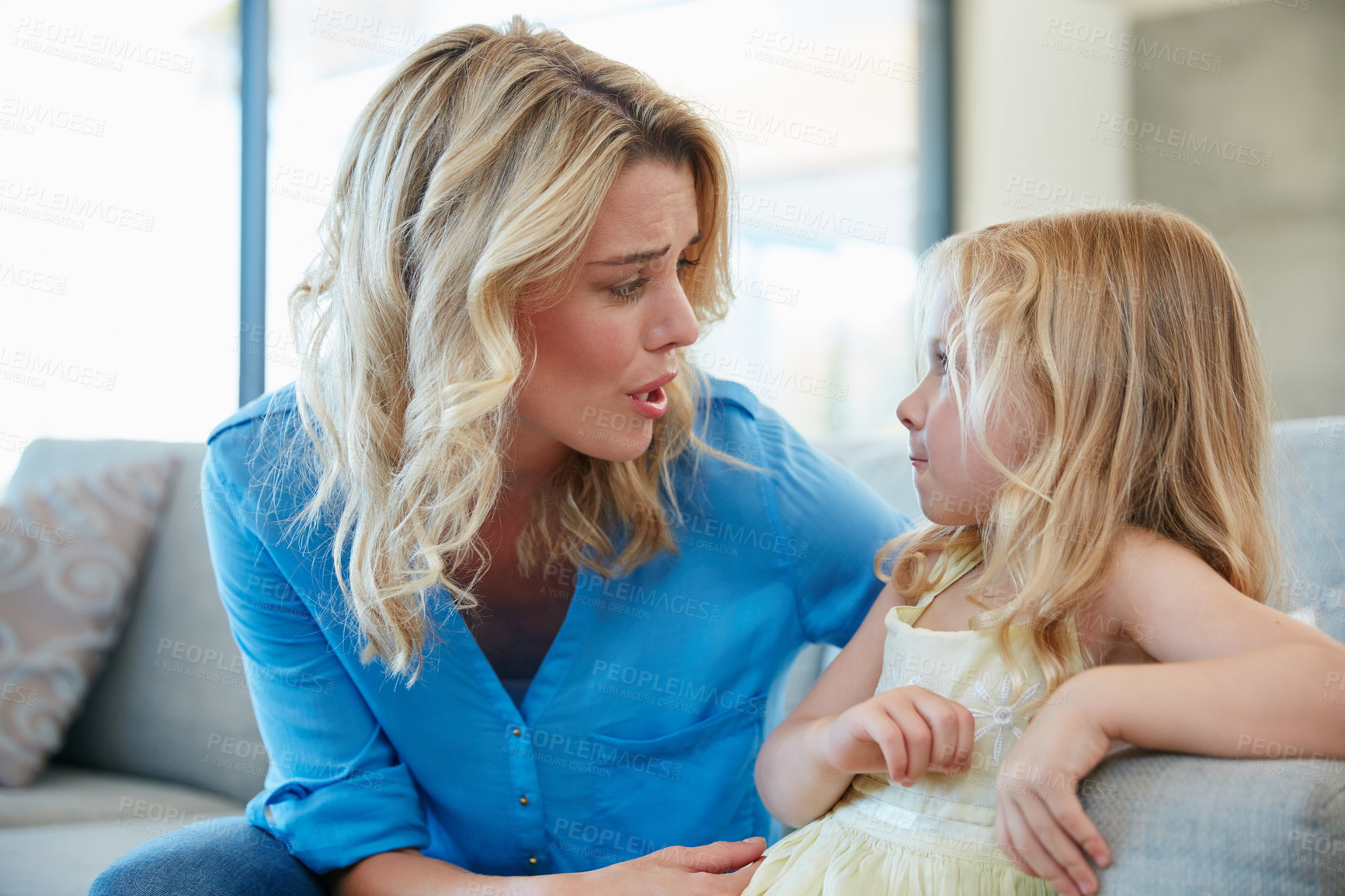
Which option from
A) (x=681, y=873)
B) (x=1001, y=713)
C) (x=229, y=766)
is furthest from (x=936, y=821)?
(x=229, y=766)

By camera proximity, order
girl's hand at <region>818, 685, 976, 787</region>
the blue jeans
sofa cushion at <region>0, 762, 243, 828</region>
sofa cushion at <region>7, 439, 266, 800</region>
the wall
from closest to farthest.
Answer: girl's hand at <region>818, 685, 976, 787</region>
the blue jeans
sofa cushion at <region>0, 762, 243, 828</region>
sofa cushion at <region>7, 439, 266, 800</region>
the wall

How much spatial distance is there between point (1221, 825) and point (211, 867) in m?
0.86

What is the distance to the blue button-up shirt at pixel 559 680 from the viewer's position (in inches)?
43.1

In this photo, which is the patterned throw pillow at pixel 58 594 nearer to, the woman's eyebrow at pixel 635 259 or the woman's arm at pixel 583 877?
the woman's arm at pixel 583 877

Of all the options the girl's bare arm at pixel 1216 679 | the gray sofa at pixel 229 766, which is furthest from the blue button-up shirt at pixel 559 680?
the girl's bare arm at pixel 1216 679

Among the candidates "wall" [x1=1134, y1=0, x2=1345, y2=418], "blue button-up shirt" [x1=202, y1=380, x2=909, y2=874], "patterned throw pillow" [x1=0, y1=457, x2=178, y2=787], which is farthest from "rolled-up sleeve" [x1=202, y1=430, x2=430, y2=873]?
"wall" [x1=1134, y1=0, x2=1345, y2=418]

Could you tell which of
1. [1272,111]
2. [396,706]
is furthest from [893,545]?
[1272,111]

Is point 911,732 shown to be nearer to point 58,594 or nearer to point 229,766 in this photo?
point 229,766

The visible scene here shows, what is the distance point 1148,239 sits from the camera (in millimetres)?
933

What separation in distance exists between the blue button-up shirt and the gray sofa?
0.45 feet

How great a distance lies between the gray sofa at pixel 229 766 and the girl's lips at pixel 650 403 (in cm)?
40

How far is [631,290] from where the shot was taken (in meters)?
1.05

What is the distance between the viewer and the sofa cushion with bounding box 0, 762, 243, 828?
1514 millimetres

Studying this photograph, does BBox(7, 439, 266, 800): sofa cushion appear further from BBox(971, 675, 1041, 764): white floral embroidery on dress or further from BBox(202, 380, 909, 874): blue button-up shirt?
BBox(971, 675, 1041, 764): white floral embroidery on dress
